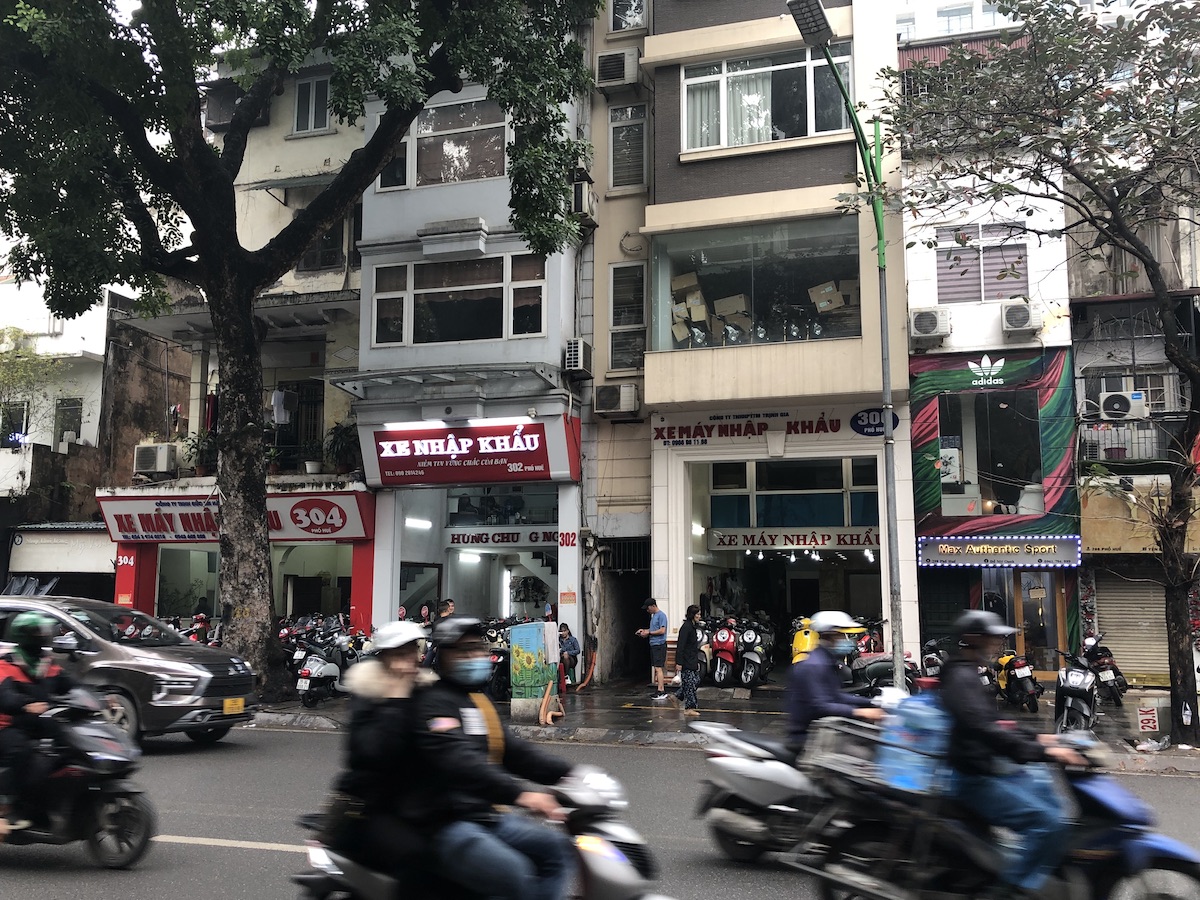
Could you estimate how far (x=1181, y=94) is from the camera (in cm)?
1198

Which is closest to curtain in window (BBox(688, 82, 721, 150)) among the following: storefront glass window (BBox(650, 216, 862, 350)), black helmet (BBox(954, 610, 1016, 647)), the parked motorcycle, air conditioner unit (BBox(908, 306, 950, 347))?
storefront glass window (BBox(650, 216, 862, 350))

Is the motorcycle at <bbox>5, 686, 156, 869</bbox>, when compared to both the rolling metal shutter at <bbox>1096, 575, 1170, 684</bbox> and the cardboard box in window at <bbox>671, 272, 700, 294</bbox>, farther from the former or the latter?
the rolling metal shutter at <bbox>1096, 575, 1170, 684</bbox>

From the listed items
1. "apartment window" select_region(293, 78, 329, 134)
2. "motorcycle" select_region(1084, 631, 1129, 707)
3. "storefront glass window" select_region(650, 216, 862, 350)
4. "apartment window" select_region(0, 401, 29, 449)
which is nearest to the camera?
"motorcycle" select_region(1084, 631, 1129, 707)

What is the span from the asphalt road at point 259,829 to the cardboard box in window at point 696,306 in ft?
30.2

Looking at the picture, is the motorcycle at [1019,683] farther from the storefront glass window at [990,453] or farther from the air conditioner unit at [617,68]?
the air conditioner unit at [617,68]

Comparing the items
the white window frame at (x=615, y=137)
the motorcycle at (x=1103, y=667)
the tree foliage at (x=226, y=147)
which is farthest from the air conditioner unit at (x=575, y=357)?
the motorcycle at (x=1103, y=667)

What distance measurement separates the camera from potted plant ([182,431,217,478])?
21922 mm

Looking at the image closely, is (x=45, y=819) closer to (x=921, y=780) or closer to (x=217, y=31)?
(x=921, y=780)

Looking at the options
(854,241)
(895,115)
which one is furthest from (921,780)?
(854,241)

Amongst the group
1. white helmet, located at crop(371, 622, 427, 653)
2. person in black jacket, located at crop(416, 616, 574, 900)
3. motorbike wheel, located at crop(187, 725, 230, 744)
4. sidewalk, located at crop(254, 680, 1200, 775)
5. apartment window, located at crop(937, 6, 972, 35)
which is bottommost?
sidewalk, located at crop(254, 680, 1200, 775)

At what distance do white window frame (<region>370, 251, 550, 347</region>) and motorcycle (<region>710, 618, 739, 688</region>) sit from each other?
651cm

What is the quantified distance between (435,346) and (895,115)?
9469 millimetres

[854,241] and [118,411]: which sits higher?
[854,241]

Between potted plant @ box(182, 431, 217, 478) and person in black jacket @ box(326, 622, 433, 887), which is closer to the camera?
person in black jacket @ box(326, 622, 433, 887)
